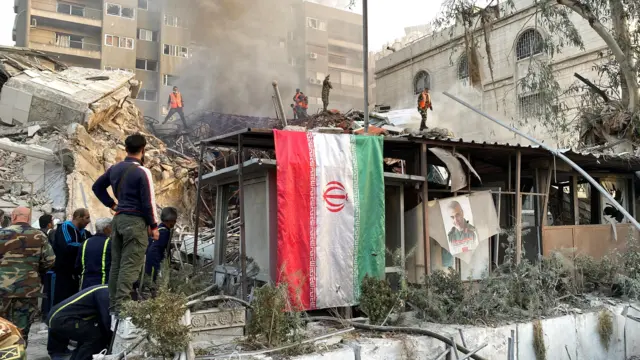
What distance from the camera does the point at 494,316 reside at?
6.02m

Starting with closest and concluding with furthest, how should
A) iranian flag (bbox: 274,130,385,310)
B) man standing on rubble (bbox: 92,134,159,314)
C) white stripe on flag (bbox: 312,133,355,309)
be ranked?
1. man standing on rubble (bbox: 92,134,159,314)
2. iranian flag (bbox: 274,130,385,310)
3. white stripe on flag (bbox: 312,133,355,309)

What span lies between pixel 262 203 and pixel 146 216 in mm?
2067

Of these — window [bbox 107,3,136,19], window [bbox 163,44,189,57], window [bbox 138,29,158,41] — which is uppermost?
window [bbox 107,3,136,19]

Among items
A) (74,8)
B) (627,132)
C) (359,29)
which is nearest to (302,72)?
(359,29)

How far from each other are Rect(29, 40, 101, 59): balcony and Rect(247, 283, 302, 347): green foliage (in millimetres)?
36426

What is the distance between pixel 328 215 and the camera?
18.7 feet

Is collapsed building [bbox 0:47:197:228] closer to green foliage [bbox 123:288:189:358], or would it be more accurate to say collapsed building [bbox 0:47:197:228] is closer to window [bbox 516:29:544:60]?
green foliage [bbox 123:288:189:358]

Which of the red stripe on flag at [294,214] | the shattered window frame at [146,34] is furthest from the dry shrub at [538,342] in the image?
the shattered window frame at [146,34]

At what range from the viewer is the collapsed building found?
11289mm

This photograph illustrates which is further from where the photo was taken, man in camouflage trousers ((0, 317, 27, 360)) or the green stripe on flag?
the green stripe on flag

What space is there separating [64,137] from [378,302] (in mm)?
10445

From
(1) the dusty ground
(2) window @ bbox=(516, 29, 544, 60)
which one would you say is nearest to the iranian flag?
(1) the dusty ground

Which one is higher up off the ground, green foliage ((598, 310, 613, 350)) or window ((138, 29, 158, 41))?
window ((138, 29, 158, 41))

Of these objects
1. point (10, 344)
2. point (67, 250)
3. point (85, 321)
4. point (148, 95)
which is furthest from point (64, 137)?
point (148, 95)
